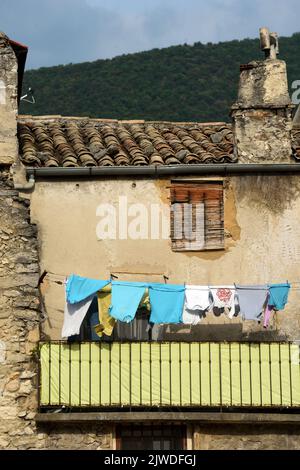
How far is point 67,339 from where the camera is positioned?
1891 centimetres

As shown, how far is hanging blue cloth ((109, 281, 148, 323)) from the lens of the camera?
1808 centimetres

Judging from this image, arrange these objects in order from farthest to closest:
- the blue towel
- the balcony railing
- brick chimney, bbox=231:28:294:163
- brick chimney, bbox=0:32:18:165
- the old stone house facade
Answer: brick chimney, bbox=231:28:294:163 < brick chimney, bbox=0:32:18:165 < the blue towel < the balcony railing < the old stone house facade

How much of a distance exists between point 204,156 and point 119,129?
2755mm

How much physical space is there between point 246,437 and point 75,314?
132 inches

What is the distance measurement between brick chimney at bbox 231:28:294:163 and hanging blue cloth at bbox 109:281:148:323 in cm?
346

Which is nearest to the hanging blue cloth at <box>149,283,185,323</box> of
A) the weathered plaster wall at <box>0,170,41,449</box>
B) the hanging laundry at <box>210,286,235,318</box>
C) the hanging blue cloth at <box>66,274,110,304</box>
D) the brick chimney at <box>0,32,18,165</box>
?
the hanging laundry at <box>210,286,235,318</box>

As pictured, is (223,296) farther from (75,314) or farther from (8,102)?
(8,102)

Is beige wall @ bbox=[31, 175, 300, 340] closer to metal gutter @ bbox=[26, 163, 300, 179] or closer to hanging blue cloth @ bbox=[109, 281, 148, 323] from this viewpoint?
metal gutter @ bbox=[26, 163, 300, 179]

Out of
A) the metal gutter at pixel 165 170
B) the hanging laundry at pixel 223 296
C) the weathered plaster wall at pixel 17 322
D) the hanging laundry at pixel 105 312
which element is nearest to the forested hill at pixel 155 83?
the metal gutter at pixel 165 170

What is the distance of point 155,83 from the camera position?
45.3m

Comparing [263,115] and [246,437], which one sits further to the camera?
[263,115]

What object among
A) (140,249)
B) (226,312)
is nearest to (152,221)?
(140,249)

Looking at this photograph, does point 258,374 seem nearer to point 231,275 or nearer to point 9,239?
point 231,275

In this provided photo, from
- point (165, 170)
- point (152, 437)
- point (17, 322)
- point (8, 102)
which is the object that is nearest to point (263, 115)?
point (165, 170)
